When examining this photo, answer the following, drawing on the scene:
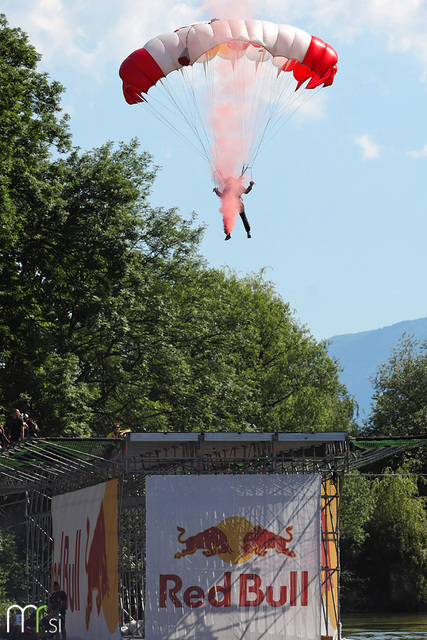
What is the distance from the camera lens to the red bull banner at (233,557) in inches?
664

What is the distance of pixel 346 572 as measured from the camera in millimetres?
40188

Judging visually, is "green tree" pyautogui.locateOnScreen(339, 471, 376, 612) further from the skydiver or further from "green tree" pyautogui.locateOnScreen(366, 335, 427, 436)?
the skydiver

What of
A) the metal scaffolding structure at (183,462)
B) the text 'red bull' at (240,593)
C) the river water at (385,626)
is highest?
the metal scaffolding structure at (183,462)

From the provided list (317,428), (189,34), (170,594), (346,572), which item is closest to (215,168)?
(189,34)

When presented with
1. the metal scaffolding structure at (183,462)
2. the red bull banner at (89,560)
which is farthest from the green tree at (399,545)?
the red bull banner at (89,560)

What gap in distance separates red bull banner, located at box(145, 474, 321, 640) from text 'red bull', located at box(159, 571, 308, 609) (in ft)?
0.06

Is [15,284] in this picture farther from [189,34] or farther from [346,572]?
[346,572]

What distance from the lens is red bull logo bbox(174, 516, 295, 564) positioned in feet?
56.2

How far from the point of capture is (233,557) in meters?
17.2

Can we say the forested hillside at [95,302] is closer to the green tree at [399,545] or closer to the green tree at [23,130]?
the green tree at [23,130]

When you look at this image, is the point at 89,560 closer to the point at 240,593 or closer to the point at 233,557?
the point at 233,557

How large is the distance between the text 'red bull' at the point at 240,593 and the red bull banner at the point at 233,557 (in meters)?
0.02

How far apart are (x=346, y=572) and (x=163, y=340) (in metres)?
16.6

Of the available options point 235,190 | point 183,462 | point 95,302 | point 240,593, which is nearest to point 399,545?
point 95,302
